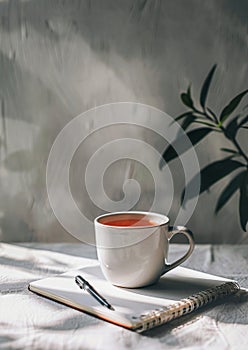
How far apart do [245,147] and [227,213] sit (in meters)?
0.15

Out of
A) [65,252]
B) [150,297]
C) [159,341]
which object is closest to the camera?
[159,341]

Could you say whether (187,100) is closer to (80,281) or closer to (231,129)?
(231,129)

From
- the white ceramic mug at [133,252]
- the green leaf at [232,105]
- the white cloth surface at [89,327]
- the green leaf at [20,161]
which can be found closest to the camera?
the white cloth surface at [89,327]

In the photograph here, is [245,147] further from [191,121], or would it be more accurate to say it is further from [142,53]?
[142,53]

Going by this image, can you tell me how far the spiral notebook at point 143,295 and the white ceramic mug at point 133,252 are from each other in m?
0.02

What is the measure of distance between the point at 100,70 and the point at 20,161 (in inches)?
10.7

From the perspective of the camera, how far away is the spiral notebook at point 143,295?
2.51ft

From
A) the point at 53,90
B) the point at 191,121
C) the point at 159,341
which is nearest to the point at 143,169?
the point at 191,121

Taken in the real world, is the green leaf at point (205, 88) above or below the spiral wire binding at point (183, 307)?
above

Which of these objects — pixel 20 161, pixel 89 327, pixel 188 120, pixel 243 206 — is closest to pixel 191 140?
pixel 188 120

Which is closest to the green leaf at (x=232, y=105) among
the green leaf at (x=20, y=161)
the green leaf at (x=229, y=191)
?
the green leaf at (x=229, y=191)

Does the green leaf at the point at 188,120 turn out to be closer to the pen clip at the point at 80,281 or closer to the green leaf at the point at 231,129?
the green leaf at the point at 231,129

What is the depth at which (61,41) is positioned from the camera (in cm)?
121

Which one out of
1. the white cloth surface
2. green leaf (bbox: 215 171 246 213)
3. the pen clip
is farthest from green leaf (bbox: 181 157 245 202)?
the pen clip
